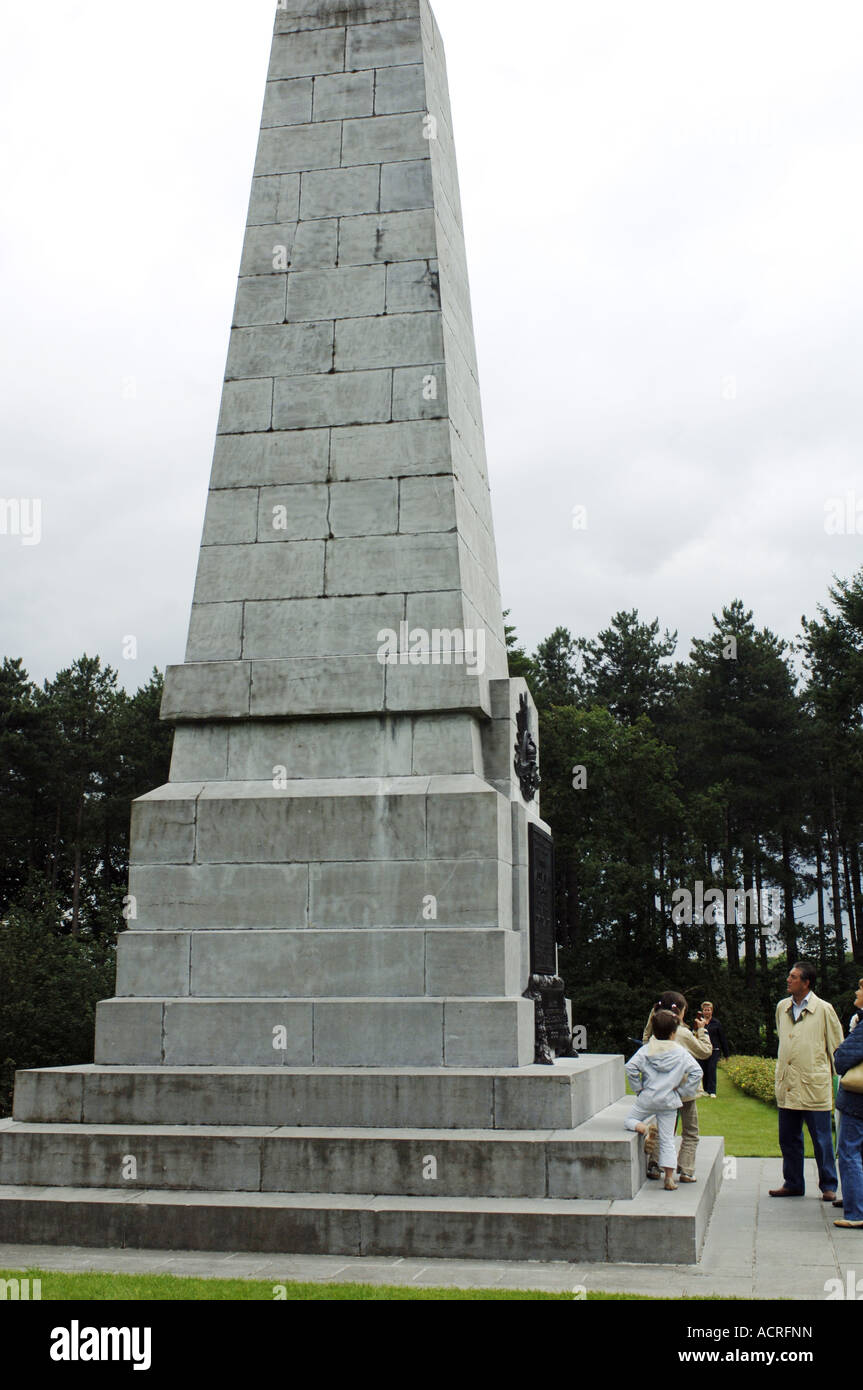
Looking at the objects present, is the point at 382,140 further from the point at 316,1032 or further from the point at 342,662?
the point at 316,1032

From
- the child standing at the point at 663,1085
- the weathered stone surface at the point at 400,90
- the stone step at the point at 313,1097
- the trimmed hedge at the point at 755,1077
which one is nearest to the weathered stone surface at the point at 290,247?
the weathered stone surface at the point at 400,90

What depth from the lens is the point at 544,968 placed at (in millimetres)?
10344

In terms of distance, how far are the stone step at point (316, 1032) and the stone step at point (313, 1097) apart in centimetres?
13

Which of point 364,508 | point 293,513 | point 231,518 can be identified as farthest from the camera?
point 231,518

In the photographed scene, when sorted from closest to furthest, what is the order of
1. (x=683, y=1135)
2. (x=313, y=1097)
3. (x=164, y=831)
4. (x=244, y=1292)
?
(x=244, y=1292) → (x=313, y=1097) → (x=683, y=1135) → (x=164, y=831)

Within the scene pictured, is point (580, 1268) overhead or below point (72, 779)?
below

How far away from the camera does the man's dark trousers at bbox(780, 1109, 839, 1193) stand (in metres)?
9.11

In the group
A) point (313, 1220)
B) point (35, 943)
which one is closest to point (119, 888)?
point (35, 943)

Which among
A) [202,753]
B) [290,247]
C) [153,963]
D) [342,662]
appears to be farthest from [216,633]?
[290,247]

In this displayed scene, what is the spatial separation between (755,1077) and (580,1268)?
15.7m

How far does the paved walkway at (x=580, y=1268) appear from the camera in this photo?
6.51 meters

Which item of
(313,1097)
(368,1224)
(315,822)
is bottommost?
(368,1224)

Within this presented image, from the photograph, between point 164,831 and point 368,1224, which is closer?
point 368,1224

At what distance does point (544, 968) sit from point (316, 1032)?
7.87 feet
